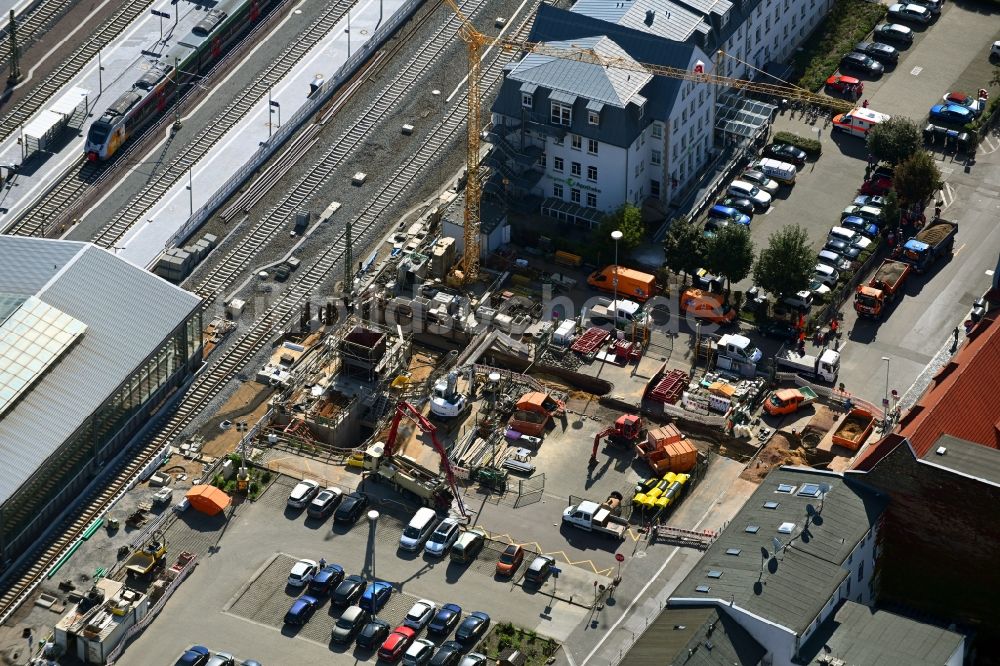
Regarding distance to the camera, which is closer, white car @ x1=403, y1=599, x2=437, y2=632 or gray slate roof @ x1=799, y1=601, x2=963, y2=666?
gray slate roof @ x1=799, y1=601, x2=963, y2=666

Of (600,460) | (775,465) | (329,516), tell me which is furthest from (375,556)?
(775,465)

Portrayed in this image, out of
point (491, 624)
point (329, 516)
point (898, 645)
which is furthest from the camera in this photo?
point (329, 516)

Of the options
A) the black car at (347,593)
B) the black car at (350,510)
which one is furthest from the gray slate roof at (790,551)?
the black car at (350,510)

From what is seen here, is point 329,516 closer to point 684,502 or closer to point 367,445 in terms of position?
point 367,445

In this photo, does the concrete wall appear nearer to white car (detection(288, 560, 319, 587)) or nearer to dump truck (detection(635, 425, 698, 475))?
dump truck (detection(635, 425, 698, 475))

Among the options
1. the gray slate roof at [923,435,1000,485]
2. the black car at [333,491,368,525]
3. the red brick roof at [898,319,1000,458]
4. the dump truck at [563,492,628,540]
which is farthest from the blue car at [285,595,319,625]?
the gray slate roof at [923,435,1000,485]

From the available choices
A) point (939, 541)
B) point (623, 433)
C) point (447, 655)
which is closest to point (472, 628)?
point (447, 655)
